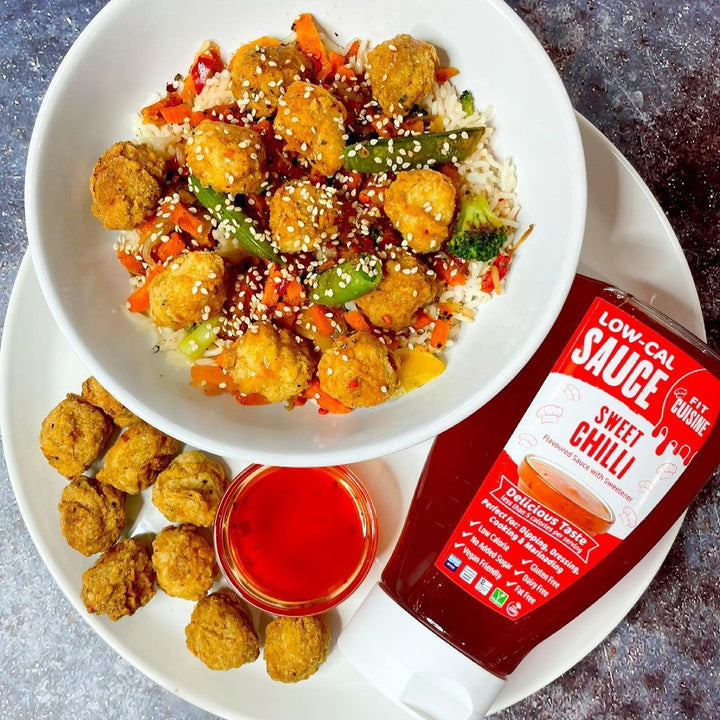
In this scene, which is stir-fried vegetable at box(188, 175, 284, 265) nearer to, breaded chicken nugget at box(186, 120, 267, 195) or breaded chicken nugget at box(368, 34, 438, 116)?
breaded chicken nugget at box(186, 120, 267, 195)

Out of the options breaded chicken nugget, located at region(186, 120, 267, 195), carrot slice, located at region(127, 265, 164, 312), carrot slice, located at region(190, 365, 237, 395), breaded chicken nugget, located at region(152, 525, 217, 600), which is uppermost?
breaded chicken nugget, located at region(186, 120, 267, 195)

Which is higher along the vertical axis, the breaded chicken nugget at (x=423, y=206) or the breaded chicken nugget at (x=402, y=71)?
the breaded chicken nugget at (x=402, y=71)

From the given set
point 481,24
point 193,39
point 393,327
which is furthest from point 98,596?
point 481,24

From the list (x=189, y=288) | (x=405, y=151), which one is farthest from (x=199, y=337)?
(x=405, y=151)

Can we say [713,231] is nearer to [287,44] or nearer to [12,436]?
[287,44]

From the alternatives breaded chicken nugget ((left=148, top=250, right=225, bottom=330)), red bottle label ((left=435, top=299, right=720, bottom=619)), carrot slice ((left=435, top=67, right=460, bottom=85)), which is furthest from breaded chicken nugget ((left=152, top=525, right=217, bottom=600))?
carrot slice ((left=435, top=67, right=460, bottom=85))

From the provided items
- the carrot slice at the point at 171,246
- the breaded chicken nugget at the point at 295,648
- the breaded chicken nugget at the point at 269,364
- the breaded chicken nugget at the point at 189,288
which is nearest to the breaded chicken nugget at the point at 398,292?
the breaded chicken nugget at the point at 269,364

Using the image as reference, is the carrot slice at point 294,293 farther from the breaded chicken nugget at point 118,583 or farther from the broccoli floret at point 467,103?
the breaded chicken nugget at point 118,583
